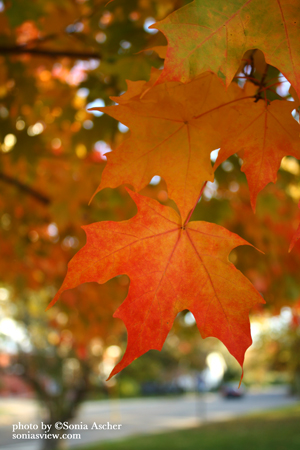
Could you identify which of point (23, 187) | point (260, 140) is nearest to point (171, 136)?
point (260, 140)

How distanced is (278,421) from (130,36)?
17045 mm

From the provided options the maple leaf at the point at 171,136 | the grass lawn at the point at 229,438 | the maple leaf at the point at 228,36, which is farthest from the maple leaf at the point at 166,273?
the grass lawn at the point at 229,438

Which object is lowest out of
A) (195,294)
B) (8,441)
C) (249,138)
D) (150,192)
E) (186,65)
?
(8,441)

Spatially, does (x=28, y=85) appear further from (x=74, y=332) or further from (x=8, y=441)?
(x=8, y=441)

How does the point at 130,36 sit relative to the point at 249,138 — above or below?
above

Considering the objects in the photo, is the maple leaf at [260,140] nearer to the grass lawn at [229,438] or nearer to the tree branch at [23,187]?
the tree branch at [23,187]

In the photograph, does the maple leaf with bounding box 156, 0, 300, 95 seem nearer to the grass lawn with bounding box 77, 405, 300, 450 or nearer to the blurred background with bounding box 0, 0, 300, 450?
Result: the blurred background with bounding box 0, 0, 300, 450

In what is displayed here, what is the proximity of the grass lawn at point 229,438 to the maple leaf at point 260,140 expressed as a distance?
38.1 feet

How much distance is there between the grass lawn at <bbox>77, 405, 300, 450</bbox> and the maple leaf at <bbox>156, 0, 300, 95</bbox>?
11.8 meters

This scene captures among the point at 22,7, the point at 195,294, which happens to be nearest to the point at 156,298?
the point at 195,294

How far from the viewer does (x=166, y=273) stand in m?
0.81

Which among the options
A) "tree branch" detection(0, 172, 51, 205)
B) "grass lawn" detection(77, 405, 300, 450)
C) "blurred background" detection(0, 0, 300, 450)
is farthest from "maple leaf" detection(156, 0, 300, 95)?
"grass lawn" detection(77, 405, 300, 450)

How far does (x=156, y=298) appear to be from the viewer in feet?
2.61

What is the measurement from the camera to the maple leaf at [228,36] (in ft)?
2.24
